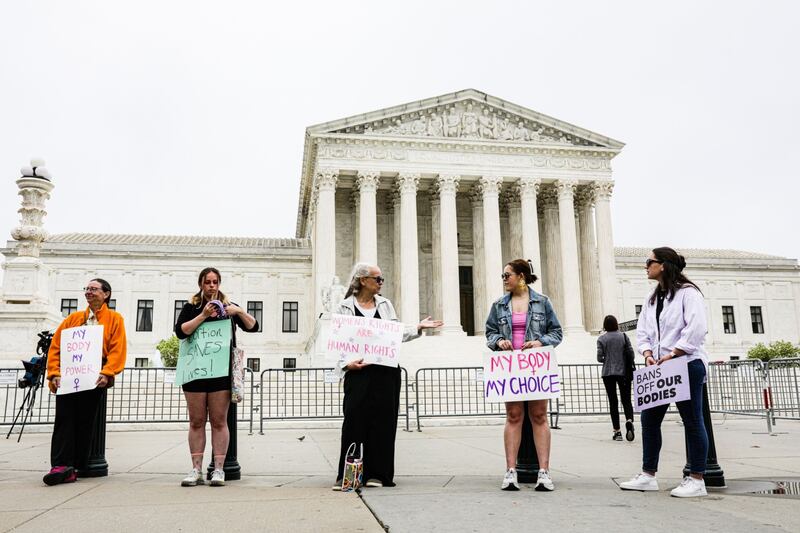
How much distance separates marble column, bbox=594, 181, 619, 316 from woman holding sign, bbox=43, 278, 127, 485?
3671 cm

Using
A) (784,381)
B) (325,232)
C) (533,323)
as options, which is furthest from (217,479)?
(325,232)

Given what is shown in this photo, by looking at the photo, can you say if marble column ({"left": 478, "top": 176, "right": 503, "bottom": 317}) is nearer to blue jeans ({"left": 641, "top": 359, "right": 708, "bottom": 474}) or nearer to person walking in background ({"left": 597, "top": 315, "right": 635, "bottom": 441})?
person walking in background ({"left": 597, "top": 315, "right": 635, "bottom": 441})

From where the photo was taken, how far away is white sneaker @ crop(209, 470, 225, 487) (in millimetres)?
6203

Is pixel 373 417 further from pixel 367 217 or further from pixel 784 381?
pixel 367 217

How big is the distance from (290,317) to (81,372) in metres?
42.0

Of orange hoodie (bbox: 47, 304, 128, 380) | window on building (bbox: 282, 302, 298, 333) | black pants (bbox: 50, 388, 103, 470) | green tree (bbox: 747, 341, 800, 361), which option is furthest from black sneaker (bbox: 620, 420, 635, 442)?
green tree (bbox: 747, 341, 800, 361)

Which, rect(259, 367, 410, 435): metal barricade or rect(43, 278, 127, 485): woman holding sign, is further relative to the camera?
rect(259, 367, 410, 435): metal barricade

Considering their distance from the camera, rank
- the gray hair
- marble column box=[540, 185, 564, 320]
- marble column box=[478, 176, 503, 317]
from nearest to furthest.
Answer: the gray hair, marble column box=[478, 176, 503, 317], marble column box=[540, 185, 564, 320]

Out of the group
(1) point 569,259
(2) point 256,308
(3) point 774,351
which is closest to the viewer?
(1) point 569,259

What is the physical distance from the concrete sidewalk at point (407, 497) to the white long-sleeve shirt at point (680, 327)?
1254 mm

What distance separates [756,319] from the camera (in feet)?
185

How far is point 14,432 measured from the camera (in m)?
14.2

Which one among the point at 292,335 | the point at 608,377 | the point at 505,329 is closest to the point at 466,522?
the point at 505,329

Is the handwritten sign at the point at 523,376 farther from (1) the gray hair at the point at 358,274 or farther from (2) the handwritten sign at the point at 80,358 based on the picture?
(2) the handwritten sign at the point at 80,358
